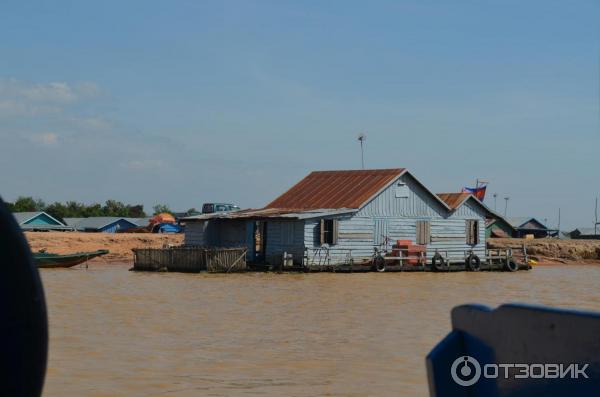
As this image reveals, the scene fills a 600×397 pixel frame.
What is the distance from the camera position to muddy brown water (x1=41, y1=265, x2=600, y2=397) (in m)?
9.62

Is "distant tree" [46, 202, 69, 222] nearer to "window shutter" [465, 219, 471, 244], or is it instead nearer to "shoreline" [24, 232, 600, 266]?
"shoreline" [24, 232, 600, 266]

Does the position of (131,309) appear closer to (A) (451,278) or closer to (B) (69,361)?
(B) (69,361)

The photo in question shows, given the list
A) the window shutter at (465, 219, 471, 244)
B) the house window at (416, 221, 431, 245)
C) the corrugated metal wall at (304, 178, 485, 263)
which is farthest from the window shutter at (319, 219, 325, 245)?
the window shutter at (465, 219, 471, 244)

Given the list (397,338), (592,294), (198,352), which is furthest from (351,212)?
(198,352)

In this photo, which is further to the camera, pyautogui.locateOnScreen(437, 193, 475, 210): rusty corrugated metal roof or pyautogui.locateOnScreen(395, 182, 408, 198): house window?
pyautogui.locateOnScreen(437, 193, 475, 210): rusty corrugated metal roof

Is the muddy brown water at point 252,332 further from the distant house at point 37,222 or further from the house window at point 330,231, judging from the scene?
the distant house at point 37,222

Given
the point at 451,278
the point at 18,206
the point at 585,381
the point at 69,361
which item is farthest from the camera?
the point at 18,206

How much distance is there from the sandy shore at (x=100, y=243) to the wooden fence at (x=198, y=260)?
35.8ft

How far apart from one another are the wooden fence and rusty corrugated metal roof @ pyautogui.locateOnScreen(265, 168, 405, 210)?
5.51 meters

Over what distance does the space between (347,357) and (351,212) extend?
2300 cm

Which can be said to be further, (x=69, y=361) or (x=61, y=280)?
(x=61, y=280)

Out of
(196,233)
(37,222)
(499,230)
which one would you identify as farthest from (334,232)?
(499,230)

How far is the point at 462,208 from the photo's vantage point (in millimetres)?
38719

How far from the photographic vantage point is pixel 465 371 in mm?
3215
